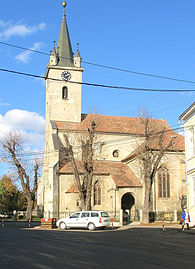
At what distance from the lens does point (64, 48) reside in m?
47.7

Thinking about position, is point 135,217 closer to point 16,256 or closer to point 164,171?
point 164,171

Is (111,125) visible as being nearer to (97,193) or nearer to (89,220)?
(97,193)

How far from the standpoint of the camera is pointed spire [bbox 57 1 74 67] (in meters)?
47.2

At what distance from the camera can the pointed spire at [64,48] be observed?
47219mm

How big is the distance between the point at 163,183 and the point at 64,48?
75.2 ft

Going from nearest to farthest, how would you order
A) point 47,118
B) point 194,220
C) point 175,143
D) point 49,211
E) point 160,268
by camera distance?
point 160,268, point 194,220, point 49,211, point 175,143, point 47,118

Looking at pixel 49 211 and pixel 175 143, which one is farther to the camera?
pixel 175 143

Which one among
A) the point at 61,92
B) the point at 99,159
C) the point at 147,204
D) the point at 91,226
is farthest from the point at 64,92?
the point at 91,226

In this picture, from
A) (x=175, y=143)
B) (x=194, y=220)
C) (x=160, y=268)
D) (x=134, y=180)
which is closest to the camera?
(x=160, y=268)

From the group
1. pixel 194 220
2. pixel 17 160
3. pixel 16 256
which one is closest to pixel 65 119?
pixel 17 160

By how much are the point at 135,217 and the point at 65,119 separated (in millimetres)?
15965

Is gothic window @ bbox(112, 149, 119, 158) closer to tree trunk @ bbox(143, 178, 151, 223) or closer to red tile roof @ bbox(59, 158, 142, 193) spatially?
red tile roof @ bbox(59, 158, 142, 193)

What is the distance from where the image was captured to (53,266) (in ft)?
30.7

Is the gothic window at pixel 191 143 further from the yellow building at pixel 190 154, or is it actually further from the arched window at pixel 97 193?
the arched window at pixel 97 193
